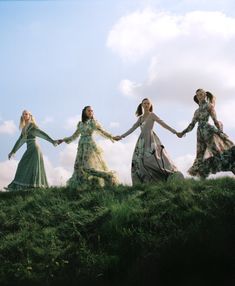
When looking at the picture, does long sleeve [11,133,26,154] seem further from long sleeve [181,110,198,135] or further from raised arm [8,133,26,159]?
long sleeve [181,110,198,135]

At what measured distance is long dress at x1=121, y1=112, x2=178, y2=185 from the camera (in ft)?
49.4

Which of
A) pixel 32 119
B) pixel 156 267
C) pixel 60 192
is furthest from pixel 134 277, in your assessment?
pixel 32 119

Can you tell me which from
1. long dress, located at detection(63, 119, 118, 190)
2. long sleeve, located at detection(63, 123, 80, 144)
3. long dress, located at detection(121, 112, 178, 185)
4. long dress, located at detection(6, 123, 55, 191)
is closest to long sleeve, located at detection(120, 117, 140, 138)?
long dress, located at detection(121, 112, 178, 185)

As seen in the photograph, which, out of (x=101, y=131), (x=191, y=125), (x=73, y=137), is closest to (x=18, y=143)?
(x=73, y=137)

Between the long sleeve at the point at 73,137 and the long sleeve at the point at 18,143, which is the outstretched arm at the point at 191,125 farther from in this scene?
the long sleeve at the point at 18,143

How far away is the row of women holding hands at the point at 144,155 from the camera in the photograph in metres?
15.0

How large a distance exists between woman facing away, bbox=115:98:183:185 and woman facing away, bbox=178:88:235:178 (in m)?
0.66

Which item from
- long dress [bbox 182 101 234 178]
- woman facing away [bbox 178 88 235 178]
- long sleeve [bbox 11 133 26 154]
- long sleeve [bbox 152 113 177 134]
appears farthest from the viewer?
long sleeve [bbox 11 133 26 154]

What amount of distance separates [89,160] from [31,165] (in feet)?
6.16

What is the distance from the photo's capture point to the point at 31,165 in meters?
16.5

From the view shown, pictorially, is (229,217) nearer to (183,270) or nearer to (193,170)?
(183,270)

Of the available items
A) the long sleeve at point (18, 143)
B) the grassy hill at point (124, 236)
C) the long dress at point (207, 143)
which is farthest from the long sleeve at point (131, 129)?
the long sleeve at point (18, 143)

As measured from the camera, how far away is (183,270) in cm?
975

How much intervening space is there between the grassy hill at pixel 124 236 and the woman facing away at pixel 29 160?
6.52ft
